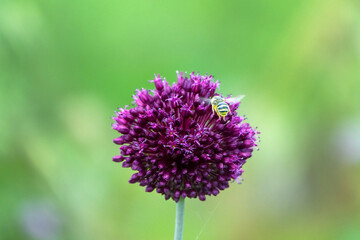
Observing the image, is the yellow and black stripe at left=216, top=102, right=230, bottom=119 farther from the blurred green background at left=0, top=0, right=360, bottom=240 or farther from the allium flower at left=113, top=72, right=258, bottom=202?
the blurred green background at left=0, top=0, right=360, bottom=240

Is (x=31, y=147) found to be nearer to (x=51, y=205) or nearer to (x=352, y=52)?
(x=51, y=205)

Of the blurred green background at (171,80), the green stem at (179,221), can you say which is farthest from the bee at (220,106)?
the blurred green background at (171,80)

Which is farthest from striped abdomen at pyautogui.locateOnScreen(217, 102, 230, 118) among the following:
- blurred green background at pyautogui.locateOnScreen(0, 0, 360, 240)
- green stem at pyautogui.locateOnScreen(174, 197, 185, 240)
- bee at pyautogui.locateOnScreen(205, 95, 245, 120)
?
blurred green background at pyautogui.locateOnScreen(0, 0, 360, 240)

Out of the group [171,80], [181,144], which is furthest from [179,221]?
[171,80]

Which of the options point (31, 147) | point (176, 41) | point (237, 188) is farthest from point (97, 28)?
point (237, 188)

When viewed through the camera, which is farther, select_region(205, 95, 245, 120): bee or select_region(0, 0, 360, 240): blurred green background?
select_region(0, 0, 360, 240): blurred green background

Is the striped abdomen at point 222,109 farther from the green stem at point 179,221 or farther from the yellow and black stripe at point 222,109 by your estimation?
the green stem at point 179,221
